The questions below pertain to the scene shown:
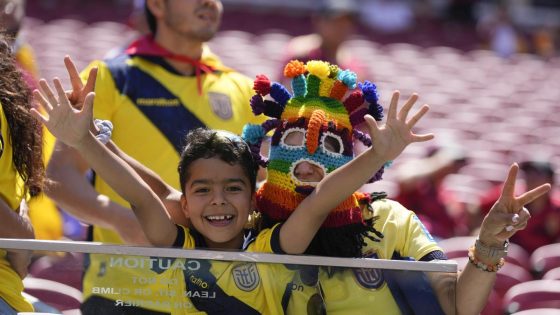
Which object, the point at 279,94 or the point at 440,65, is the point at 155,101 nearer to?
the point at 279,94

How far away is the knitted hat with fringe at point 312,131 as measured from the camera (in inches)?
117

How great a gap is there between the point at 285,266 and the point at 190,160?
512 millimetres

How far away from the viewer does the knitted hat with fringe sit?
9.74 ft

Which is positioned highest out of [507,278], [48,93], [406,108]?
[406,108]

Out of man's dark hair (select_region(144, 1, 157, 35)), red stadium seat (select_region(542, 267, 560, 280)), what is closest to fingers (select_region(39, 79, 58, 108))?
man's dark hair (select_region(144, 1, 157, 35))

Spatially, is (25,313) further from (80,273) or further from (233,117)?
(233,117)

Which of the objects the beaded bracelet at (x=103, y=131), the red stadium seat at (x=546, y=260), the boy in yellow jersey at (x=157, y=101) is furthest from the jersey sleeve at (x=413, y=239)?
the red stadium seat at (x=546, y=260)

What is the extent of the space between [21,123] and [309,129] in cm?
80

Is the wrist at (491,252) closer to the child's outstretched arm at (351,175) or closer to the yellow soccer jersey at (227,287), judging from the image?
the child's outstretched arm at (351,175)

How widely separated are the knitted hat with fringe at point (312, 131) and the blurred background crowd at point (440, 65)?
2.01 metres

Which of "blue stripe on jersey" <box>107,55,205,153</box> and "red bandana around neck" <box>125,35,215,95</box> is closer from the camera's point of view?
"blue stripe on jersey" <box>107,55,205,153</box>

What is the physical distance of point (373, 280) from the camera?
2.74 metres

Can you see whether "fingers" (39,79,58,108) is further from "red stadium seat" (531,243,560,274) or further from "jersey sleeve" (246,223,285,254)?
"red stadium seat" (531,243,560,274)

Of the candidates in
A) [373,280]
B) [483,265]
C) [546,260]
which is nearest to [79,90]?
[373,280]
